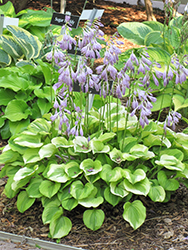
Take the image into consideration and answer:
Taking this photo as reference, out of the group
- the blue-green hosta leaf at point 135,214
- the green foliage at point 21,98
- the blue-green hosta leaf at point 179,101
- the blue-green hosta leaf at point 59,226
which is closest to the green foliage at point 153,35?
the blue-green hosta leaf at point 179,101

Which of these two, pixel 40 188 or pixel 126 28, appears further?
pixel 126 28

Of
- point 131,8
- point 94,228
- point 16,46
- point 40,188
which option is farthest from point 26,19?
point 131,8

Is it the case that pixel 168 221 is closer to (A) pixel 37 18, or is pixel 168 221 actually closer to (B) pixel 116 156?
(B) pixel 116 156

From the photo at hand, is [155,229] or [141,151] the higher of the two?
[141,151]

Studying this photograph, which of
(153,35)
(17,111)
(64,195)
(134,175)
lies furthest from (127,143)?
(153,35)

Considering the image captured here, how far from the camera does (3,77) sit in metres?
3.47

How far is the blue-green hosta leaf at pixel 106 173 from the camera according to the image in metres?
2.17

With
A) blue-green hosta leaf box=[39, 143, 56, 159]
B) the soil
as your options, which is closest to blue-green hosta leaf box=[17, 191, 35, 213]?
the soil

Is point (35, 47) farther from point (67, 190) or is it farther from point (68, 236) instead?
point (68, 236)

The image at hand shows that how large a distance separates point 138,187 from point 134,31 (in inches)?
107

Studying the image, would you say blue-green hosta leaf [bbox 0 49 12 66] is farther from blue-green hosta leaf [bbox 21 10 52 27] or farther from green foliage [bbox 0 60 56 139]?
blue-green hosta leaf [bbox 21 10 52 27]

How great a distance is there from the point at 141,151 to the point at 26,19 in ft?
12.1

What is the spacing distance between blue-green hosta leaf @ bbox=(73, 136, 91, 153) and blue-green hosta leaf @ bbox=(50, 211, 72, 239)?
0.47m

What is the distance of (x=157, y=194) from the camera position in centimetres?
225
